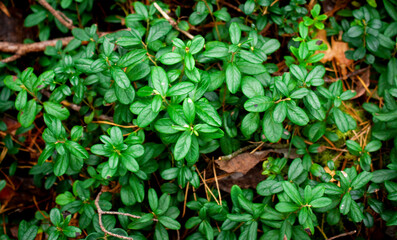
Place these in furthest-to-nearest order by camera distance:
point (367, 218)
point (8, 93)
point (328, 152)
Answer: point (8, 93) < point (328, 152) < point (367, 218)

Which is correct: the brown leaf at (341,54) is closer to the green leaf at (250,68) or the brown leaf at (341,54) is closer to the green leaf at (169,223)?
the green leaf at (250,68)

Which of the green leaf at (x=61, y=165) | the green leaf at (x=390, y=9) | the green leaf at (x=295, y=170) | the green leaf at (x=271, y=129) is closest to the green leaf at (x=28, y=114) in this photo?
the green leaf at (x=61, y=165)

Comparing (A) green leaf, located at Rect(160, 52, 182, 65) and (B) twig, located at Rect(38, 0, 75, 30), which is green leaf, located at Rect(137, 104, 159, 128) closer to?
(A) green leaf, located at Rect(160, 52, 182, 65)

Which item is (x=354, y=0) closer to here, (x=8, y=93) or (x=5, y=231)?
(x=8, y=93)

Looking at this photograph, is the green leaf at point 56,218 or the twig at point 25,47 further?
the twig at point 25,47

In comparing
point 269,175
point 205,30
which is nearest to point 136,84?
point 205,30

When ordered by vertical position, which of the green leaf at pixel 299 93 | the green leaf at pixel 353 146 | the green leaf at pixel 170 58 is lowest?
the green leaf at pixel 353 146
